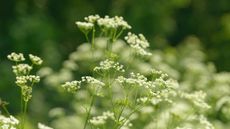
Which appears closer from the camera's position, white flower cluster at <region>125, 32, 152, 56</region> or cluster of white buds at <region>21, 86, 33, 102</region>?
cluster of white buds at <region>21, 86, 33, 102</region>

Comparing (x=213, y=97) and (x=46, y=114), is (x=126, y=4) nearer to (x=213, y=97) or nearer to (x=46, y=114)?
(x=46, y=114)

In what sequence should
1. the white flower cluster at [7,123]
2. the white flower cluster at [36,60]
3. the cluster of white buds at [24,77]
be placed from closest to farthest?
the white flower cluster at [7,123]
the cluster of white buds at [24,77]
the white flower cluster at [36,60]

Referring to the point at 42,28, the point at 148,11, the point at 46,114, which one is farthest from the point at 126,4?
the point at 46,114

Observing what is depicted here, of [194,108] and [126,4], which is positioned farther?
[126,4]

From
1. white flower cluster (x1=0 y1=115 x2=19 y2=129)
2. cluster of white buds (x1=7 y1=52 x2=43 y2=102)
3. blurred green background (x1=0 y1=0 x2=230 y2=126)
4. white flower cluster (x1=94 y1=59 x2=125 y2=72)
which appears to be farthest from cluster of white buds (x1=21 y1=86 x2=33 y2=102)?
blurred green background (x1=0 y1=0 x2=230 y2=126)

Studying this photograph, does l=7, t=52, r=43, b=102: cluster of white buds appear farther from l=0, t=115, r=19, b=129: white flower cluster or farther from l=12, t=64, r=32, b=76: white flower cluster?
l=0, t=115, r=19, b=129: white flower cluster

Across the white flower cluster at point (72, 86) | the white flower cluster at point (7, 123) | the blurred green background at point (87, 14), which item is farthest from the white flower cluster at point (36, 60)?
the blurred green background at point (87, 14)

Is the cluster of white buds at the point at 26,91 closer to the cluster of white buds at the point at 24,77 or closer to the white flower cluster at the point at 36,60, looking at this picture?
the cluster of white buds at the point at 24,77

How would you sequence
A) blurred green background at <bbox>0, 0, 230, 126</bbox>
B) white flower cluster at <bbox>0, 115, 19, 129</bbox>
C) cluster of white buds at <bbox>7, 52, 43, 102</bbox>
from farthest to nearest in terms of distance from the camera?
1. blurred green background at <bbox>0, 0, 230, 126</bbox>
2. cluster of white buds at <bbox>7, 52, 43, 102</bbox>
3. white flower cluster at <bbox>0, 115, 19, 129</bbox>
